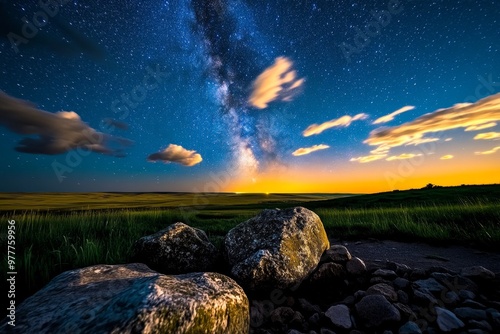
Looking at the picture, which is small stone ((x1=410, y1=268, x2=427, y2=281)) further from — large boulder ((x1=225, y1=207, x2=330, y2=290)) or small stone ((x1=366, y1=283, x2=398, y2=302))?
large boulder ((x1=225, y1=207, x2=330, y2=290))

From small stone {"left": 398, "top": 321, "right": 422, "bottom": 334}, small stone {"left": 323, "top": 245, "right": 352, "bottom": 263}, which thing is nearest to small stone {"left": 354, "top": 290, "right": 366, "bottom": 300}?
small stone {"left": 398, "top": 321, "right": 422, "bottom": 334}

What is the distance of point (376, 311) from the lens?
2.77 meters

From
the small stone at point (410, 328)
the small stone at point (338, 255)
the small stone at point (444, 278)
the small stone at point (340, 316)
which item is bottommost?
the small stone at point (340, 316)

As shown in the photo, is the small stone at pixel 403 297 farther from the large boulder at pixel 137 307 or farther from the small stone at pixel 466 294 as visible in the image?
the large boulder at pixel 137 307

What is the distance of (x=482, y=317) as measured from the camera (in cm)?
264

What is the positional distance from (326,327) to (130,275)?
2589 millimetres

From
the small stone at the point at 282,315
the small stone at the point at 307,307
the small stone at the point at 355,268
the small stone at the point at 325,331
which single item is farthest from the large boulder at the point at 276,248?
the small stone at the point at 325,331

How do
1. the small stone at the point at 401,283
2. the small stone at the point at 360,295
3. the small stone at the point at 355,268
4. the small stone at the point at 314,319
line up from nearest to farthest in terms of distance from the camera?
1. the small stone at the point at 314,319
2. the small stone at the point at 360,295
3. the small stone at the point at 401,283
4. the small stone at the point at 355,268

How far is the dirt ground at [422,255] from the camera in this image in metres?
4.86

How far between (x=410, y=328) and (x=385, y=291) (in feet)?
2.44

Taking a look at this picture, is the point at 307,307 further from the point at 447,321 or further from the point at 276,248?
the point at 447,321

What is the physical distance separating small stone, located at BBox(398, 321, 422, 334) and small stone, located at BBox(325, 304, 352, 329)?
1.80ft

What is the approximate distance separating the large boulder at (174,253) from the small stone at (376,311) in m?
2.76

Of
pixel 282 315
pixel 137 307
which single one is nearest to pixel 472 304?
pixel 282 315
